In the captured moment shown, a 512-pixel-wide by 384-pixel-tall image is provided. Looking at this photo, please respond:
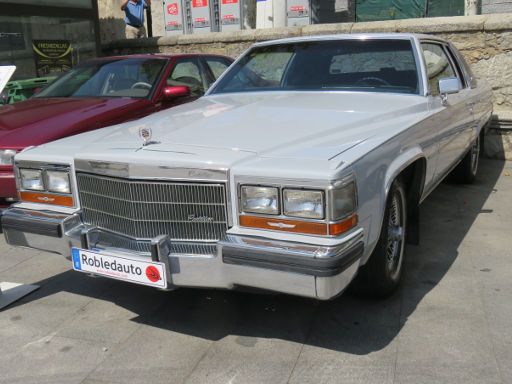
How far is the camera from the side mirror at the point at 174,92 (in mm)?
5504

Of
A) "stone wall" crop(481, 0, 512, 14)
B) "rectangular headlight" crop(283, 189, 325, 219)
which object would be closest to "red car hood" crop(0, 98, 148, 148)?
"rectangular headlight" crop(283, 189, 325, 219)

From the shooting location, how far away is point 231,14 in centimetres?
1367

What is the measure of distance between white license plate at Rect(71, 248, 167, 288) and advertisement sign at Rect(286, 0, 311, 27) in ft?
38.5

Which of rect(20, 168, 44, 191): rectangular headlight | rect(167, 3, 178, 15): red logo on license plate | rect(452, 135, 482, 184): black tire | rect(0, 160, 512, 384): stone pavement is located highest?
rect(167, 3, 178, 15): red logo on license plate

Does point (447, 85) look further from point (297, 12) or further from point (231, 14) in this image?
point (231, 14)

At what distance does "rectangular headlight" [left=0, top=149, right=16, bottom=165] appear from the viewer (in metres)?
4.57

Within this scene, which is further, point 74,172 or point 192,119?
point 192,119

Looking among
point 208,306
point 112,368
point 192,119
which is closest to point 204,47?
point 192,119

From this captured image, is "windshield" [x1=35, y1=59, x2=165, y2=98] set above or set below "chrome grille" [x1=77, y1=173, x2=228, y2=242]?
above

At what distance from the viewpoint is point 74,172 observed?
3.11 metres

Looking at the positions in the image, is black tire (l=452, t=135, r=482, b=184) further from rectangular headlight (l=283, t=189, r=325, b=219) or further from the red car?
rectangular headlight (l=283, t=189, r=325, b=219)

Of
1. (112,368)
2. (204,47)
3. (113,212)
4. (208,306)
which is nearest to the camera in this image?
(112,368)

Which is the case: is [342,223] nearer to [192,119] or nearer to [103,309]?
[192,119]

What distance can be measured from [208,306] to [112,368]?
0.77 metres
